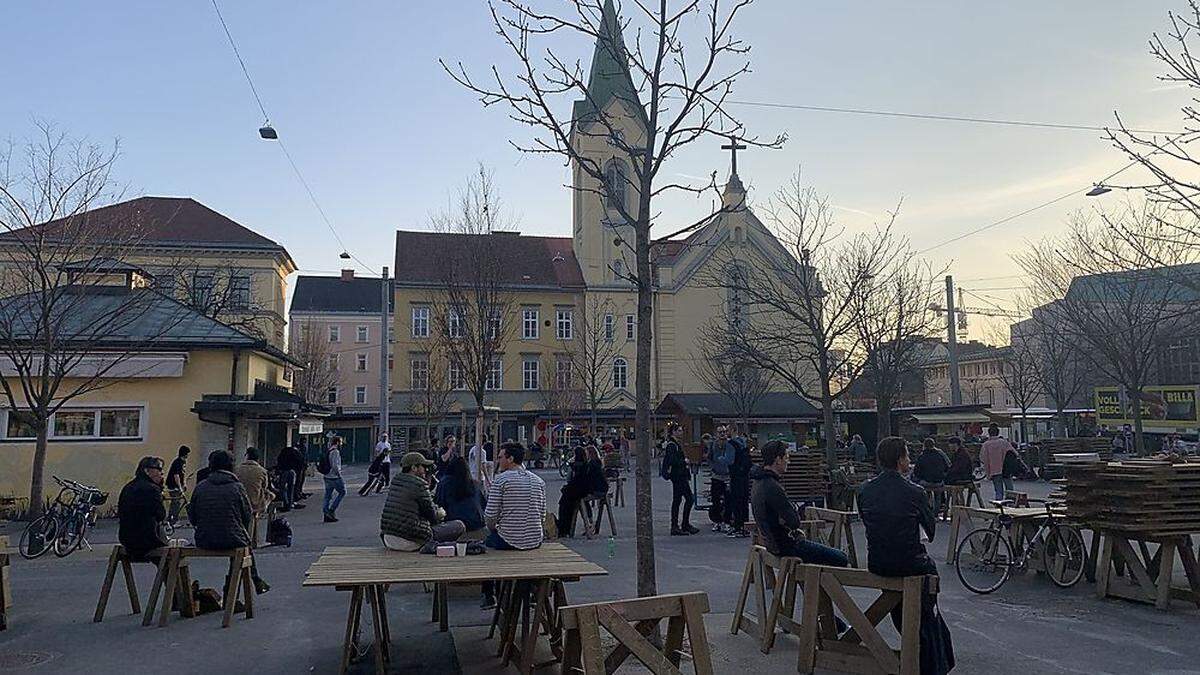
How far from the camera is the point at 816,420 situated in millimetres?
47469

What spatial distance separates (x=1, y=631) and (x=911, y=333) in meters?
22.1

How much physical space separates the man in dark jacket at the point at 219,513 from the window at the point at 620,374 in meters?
49.2

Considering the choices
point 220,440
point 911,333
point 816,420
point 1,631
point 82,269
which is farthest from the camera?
point 816,420

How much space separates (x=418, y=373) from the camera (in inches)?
2190

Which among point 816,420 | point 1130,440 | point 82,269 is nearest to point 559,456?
point 816,420

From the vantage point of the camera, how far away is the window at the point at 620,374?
58.8 meters

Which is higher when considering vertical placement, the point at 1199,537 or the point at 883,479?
the point at 883,479

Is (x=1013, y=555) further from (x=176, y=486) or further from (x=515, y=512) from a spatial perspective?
(x=176, y=486)

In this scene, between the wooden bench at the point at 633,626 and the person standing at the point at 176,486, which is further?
the person standing at the point at 176,486

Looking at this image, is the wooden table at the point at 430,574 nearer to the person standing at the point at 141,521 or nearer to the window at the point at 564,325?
the person standing at the point at 141,521

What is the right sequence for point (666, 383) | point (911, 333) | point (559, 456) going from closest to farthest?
point (911, 333)
point (559, 456)
point (666, 383)

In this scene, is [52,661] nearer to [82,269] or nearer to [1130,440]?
[82,269]

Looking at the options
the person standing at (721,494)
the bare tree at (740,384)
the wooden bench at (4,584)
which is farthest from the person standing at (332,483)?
the bare tree at (740,384)

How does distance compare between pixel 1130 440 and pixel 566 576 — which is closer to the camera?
pixel 566 576
